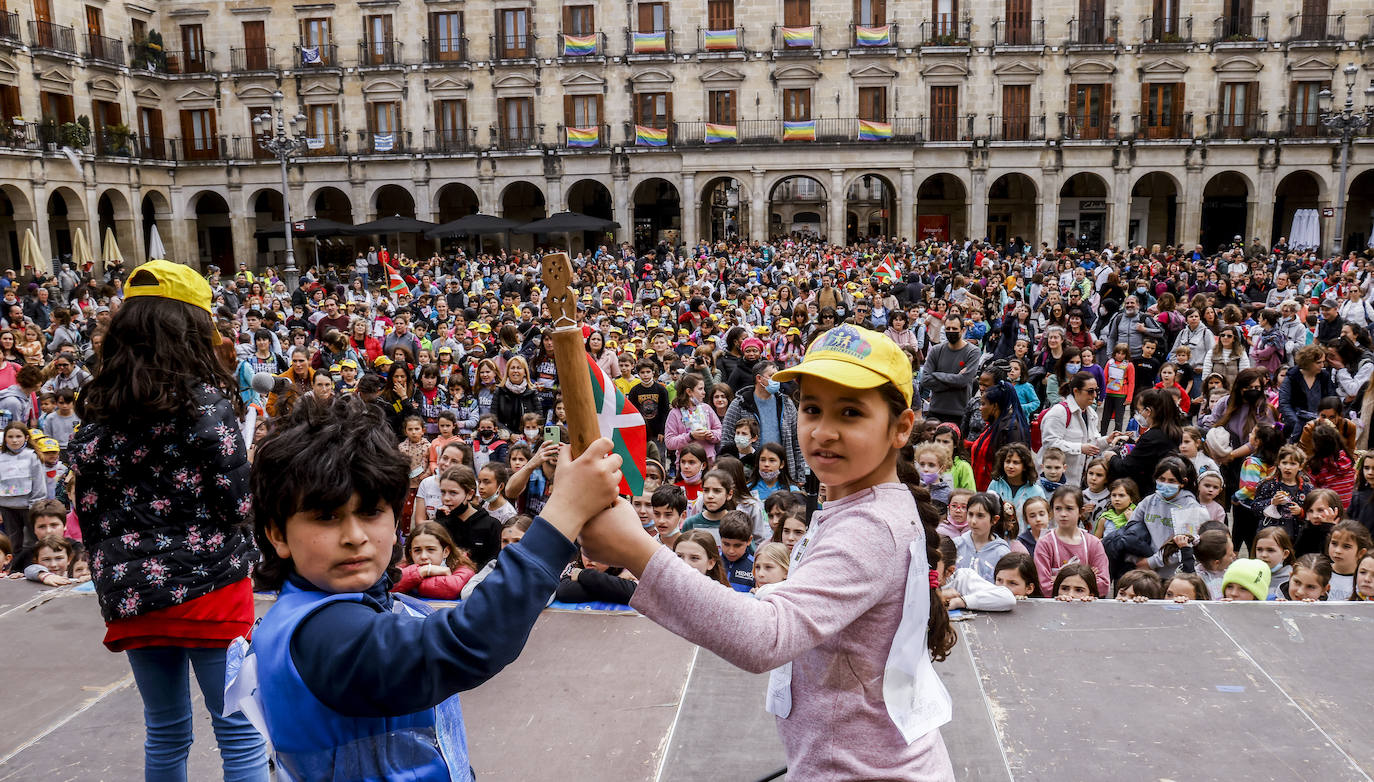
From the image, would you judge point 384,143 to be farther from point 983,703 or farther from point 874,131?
point 983,703

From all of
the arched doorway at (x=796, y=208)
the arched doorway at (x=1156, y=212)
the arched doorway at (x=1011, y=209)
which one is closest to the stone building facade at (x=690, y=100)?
the arched doorway at (x=1156, y=212)

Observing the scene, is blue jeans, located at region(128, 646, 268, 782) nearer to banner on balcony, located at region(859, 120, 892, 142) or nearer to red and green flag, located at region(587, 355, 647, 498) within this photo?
red and green flag, located at region(587, 355, 647, 498)

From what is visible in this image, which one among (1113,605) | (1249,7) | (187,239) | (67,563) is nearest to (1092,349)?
(1113,605)

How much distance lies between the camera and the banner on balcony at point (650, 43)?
109ft

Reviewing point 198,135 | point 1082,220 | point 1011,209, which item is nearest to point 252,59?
point 198,135

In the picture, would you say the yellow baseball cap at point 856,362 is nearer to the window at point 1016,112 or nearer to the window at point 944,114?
the window at point 944,114

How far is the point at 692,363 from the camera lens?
33.1ft

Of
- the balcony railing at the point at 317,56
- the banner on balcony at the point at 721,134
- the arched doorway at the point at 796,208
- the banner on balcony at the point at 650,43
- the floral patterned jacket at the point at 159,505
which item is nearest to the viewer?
the floral patterned jacket at the point at 159,505

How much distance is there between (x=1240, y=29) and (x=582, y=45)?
22.5 meters

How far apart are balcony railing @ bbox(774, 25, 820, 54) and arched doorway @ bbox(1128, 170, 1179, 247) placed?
14.5 m

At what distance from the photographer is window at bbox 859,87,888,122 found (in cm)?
3306

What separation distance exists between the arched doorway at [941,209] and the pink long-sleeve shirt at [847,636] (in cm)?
3830

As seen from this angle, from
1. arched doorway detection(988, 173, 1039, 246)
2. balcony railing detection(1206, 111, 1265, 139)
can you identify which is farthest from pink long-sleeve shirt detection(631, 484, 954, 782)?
arched doorway detection(988, 173, 1039, 246)

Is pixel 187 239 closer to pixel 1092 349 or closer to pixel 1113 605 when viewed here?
pixel 1092 349
